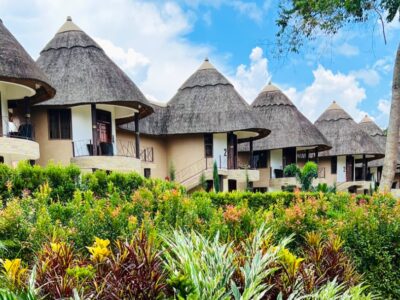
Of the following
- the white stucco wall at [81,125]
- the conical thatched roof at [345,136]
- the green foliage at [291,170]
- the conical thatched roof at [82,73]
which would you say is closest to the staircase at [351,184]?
the conical thatched roof at [345,136]

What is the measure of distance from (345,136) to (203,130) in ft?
48.2

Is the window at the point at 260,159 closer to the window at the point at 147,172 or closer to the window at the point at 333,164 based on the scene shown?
the window at the point at 333,164

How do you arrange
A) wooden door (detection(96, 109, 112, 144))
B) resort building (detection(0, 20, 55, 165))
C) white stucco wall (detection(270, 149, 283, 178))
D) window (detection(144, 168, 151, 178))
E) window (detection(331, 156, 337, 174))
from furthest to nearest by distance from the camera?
1. window (detection(331, 156, 337, 174))
2. white stucco wall (detection(270, 149, 283, 178))
3. window (detection(144, 168, 151, 178))
4. wooden door (detection(96, 109, 112, 144))
5. resort building (detection(0, 20, 55, 165))

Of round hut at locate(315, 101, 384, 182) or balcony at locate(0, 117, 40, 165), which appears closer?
balcony at locate(0, 117, 40, 165)

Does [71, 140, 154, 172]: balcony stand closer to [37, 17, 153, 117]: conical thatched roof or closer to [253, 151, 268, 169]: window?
[37, 17, 153, 117]: conical thatched roof

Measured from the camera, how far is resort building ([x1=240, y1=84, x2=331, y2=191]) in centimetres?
2692

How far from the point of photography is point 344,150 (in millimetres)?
31578

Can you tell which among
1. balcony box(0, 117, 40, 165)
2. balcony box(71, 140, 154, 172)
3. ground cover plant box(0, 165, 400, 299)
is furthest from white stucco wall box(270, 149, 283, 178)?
ground cover plant box(0, 165, 400, 299)

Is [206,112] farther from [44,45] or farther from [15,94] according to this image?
[15,94]

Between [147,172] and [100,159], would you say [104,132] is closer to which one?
[100,159]

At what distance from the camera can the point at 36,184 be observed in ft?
30.1

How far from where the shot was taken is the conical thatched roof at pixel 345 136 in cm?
3114

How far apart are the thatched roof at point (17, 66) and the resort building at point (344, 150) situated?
77.6 feet

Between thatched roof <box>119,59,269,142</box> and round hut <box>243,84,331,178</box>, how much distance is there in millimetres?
2150
